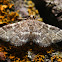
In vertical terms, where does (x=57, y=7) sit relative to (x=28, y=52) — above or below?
above

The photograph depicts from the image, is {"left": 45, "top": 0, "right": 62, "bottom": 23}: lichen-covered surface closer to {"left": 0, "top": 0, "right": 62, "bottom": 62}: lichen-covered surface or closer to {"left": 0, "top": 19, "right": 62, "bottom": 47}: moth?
{"left": 0, "top": 19, "right": 62, "bottom": 47}: moth

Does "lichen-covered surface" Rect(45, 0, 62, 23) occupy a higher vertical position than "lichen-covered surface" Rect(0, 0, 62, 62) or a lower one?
higher

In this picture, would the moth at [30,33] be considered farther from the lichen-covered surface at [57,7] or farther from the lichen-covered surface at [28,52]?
the lichen-covered surface at [57,7]

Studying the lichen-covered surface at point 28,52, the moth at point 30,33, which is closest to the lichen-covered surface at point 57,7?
the moth at point 30,33

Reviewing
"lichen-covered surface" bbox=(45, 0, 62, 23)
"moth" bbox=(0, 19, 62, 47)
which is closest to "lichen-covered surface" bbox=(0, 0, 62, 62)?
"moth" bbox=(0, 19, 62, 47)

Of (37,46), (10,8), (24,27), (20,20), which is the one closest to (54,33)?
(37,46)

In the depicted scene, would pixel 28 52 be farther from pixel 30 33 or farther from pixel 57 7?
pixel 57 7

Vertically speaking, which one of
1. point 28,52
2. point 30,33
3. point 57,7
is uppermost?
point 57,7

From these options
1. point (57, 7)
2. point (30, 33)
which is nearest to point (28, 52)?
point (30, 33)
